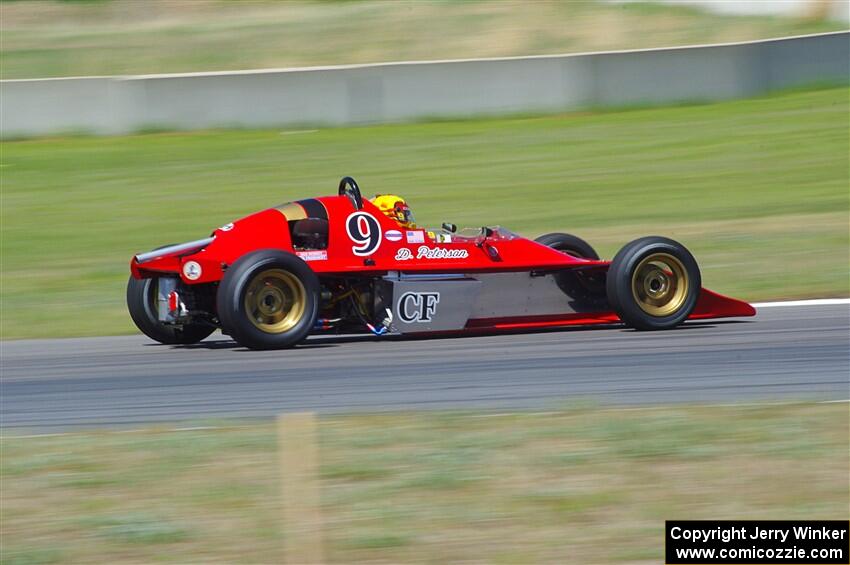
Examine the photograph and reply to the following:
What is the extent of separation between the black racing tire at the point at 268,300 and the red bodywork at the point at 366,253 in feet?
1.08

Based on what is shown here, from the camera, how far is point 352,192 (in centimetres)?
1099

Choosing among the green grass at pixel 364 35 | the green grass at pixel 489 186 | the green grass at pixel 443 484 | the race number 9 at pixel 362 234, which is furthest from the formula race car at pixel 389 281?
the green grass at pixel 364 35

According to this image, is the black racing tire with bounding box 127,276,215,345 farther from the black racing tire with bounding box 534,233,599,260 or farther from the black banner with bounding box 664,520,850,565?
the black banner with bounding box 664,520,850,565

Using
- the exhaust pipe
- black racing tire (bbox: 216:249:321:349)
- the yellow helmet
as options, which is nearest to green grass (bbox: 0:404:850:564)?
black racing tire (bbox: 216:249:321:349)

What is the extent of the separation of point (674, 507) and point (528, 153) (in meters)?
16.0

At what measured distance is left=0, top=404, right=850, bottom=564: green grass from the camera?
19.3ft

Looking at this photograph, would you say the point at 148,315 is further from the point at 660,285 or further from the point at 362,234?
the point at 660,285

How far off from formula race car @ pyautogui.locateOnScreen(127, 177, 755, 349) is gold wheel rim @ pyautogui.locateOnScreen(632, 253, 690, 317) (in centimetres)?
1

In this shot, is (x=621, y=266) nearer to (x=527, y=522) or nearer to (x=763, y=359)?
(x=763, y=359)

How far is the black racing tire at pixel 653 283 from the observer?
10.8 m

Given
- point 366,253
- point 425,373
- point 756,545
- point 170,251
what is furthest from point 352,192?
point 756,545

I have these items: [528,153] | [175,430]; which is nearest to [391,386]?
[175,430]

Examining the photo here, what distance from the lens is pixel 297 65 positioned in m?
27.3

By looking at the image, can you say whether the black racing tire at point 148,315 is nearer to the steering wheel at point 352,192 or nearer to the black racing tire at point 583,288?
the steering wheel at point 352,192
